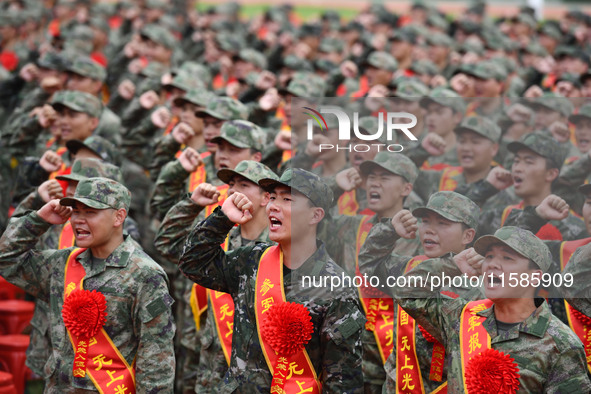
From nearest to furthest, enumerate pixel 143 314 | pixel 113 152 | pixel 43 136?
pixel 143 314 < pixel 113 152 < pixel 43 136

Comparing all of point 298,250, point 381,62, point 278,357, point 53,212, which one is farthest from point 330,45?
point 278,357

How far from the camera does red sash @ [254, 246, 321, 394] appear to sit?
18.3 ft

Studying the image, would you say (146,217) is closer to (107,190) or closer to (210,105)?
(210,105)

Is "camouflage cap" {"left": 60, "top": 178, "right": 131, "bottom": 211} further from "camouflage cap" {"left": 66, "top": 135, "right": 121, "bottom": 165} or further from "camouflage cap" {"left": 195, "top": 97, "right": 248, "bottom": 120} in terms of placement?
"camouflage cap" {"left": 195, "top": 97, "right": 248, "bottom": 120}

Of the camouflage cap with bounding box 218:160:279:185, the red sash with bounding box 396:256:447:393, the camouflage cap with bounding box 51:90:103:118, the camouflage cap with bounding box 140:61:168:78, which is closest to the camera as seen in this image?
the red sash with bounding box 396:256:447:393

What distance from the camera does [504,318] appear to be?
560 centimetres

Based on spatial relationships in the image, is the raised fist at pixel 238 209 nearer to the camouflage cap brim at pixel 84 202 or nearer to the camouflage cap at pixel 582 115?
the camouflage cap brim at pixel 84 202

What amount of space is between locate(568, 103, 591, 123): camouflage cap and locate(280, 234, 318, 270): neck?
162 inches

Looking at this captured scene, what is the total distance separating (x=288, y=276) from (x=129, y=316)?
1.25 metres

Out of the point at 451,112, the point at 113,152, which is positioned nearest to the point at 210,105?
the point at 113,152

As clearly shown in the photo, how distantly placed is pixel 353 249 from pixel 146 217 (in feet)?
17.7

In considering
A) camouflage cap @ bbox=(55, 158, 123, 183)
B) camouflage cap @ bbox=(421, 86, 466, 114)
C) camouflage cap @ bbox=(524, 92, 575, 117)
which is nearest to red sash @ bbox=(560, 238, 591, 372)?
camouflage cap @ bbox=(524, 92, 575, 117)

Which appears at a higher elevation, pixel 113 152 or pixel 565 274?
pixel 113 152

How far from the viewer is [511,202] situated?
7.97m
